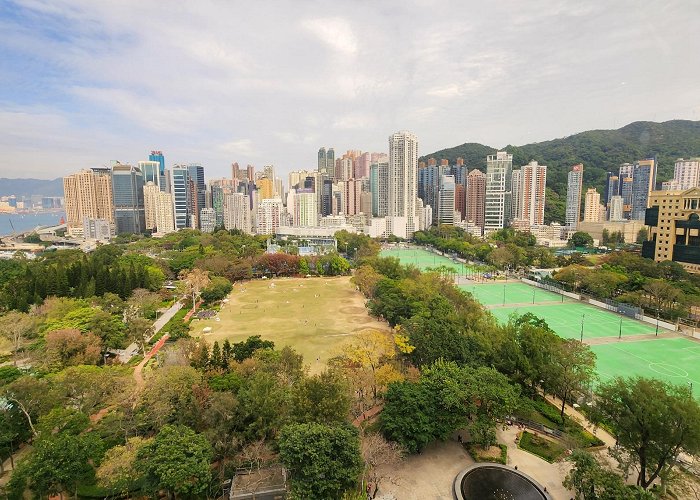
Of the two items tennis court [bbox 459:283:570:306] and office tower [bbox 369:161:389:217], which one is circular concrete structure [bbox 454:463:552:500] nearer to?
tennis court [bbox 459:283:570:306]

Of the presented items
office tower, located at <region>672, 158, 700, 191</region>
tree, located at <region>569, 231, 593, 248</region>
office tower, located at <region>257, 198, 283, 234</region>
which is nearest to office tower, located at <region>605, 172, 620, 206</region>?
office tower, located at <region>672, 158, 700, 191</region>

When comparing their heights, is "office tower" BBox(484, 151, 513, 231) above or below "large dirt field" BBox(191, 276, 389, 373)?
above

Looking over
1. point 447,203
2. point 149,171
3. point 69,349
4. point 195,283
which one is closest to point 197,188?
point 149,171

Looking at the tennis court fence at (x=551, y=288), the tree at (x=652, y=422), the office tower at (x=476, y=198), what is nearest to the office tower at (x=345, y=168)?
the office tower at (x=476, y=198)

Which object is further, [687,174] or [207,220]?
[207,220]

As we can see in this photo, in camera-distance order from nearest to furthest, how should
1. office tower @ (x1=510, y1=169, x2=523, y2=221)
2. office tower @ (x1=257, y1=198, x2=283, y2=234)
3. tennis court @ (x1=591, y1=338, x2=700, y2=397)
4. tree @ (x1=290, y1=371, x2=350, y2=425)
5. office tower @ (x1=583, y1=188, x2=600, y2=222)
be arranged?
tree @ (x1=290, y1=371, x2=350, y2=425), tennis court @ (x1=591, y1=338, x2=700, y2=397), office tower @ (x1=583, y1=188, x2=600, y2=222), office tower @ (x1=510, y1=169, x2=523, y2=221), office tower @ (x1=257, y1=198, x2=283, y2=234)

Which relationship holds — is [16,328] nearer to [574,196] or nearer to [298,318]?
[298,318]

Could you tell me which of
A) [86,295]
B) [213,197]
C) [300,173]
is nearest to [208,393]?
[86,295]
